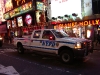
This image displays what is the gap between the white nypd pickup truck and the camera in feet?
29.4

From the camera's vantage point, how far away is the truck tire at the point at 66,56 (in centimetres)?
913

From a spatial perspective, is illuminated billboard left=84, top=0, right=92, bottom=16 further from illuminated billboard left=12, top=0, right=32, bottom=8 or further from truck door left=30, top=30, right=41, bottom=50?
illuminated billboard left=12, top=0, right=32, bottom=8

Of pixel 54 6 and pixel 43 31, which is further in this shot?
pixel 54 6

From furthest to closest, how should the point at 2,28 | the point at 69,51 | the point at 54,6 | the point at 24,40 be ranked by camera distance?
the point at 2,28
the point at 54,6
the point at 24,40
the point at 69,51

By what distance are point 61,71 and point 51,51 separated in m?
2.64

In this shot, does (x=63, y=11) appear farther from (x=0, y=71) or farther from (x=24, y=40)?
(x=0, y=71)

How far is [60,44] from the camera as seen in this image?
9617 mm

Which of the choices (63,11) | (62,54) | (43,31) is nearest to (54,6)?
(63,11)

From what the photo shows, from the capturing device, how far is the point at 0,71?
786cm

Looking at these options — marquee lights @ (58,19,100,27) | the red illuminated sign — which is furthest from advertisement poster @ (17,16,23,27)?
marquee lights @ (58,19,100,27)

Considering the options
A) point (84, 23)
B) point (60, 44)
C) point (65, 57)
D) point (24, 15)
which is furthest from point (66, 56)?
point (24, 15)

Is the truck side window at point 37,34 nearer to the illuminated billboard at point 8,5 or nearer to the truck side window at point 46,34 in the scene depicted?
the truck side window at point 46,34

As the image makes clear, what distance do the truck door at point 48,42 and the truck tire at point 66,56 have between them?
28.9 inches

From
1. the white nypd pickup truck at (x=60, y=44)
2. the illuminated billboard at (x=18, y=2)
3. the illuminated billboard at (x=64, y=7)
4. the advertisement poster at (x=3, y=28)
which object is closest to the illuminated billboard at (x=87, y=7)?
the illuminated billboard at (x=64, y=7)
